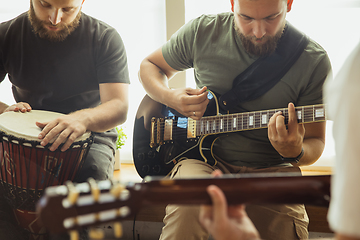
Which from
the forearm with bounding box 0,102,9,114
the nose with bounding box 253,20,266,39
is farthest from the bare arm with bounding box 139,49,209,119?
the forearm with bounding box 0,102,9,114

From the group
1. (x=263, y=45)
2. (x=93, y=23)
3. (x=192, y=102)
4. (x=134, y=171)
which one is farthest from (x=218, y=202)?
(x=93, y=23)

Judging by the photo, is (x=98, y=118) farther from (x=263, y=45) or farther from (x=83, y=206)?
(x=83, y=206)

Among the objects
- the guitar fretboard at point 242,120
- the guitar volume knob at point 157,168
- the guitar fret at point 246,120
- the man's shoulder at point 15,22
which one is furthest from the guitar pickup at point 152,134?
the man's shoulder at point 15,22

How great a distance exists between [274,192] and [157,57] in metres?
1.18

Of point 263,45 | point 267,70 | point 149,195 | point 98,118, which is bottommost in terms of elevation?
point 149,195

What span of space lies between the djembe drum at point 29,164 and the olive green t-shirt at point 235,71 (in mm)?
647

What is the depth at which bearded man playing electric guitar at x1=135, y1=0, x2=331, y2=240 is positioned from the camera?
4.18 ft

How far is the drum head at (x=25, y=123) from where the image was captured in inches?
52.5

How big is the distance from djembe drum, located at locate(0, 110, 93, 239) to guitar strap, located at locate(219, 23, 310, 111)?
2.41 feet

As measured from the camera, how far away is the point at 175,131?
158 centimetres

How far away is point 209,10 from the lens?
179 centimetres

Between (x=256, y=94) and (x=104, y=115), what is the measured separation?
79 cm

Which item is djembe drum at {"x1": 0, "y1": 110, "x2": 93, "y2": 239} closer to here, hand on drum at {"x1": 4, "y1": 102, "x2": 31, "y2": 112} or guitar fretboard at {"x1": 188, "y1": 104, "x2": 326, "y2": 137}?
hand on drum at {"x1": 4, "y1": 102, "x2": 31, "y2": 112}

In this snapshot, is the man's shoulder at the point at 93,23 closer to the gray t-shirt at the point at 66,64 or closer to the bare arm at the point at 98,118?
the gray t-shirt at the point at 66,64
